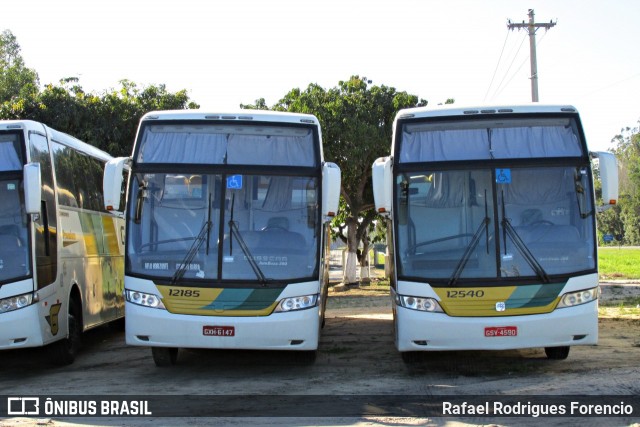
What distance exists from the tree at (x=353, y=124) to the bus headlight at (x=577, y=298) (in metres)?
19.6

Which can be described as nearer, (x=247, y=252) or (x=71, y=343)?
(x=247, y=252)

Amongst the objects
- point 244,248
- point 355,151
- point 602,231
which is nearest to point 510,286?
point 244,248

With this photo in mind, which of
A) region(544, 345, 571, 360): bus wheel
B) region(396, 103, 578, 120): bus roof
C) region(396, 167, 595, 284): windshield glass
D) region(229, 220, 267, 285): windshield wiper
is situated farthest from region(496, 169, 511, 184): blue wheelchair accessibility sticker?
region(229, 220, 267, 285): windshield wiper

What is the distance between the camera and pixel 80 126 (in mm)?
26969

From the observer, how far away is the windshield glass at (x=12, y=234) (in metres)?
10.4

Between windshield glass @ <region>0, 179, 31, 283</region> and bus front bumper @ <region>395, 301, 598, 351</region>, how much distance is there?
5.00 metres

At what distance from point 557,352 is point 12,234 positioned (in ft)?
23.7

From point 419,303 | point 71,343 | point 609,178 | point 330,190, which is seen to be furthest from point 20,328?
point 609,178

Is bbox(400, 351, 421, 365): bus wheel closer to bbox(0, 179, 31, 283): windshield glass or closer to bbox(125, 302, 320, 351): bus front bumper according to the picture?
bbox(125, 302, 320, 351): bus front bumper

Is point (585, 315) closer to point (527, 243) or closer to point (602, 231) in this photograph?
point (527, 243)

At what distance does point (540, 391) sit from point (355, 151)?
67.0 ft

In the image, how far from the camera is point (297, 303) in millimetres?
10344

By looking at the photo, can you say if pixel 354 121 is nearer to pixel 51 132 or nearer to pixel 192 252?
pixel 51 132

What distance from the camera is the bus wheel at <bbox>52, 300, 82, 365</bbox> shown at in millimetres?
11961
